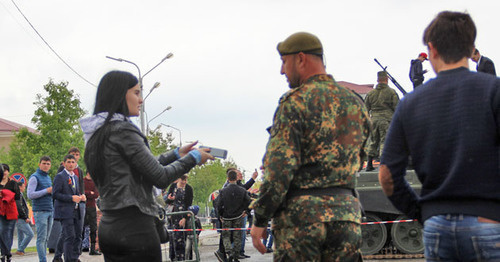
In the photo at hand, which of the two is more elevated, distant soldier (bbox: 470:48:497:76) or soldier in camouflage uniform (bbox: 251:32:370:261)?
distant soldier (bbox: 470:48:497:76)

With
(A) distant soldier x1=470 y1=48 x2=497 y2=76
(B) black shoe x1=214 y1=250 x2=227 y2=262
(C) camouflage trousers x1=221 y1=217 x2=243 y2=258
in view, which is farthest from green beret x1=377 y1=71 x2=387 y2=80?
(B) black shoe x1=214 y1=250 x2=227 y2=262

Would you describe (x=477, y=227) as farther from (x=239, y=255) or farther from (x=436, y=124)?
(x=239, y=255)

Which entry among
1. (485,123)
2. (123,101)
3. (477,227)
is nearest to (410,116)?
(485,123)

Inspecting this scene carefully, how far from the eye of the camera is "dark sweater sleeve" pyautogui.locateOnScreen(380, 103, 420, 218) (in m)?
3.21

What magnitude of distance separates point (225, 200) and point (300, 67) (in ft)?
34.6

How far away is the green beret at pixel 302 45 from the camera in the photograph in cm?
375

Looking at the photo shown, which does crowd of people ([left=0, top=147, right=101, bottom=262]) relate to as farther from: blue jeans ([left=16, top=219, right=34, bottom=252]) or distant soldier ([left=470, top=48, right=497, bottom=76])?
→ distant soldier ([left=470, top=48, right=497, bottom=76])

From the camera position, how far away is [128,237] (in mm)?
3805

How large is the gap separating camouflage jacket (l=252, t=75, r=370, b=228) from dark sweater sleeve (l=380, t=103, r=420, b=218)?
33 centimetres

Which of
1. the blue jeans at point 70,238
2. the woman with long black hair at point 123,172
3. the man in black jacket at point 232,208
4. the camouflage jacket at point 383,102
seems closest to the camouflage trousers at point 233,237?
the man in black jacket at point 232,208

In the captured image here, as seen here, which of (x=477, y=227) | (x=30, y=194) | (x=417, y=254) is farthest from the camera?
(x=417, y=254)

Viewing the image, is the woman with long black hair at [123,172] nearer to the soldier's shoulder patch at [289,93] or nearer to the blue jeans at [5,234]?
the soldier's shoulder patch at [289,93]

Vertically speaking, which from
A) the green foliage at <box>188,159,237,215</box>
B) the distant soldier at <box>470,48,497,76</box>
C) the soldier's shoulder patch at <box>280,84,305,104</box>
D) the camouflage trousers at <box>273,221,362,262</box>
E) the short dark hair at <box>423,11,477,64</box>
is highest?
the green foliage at <box>188,159,237,215</box>

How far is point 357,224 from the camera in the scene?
356 cm
